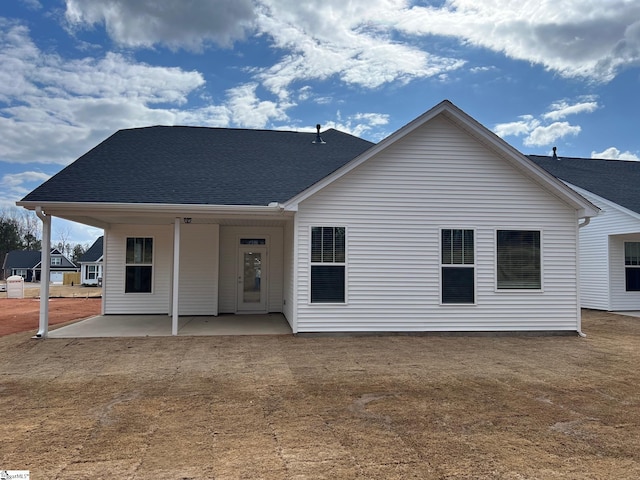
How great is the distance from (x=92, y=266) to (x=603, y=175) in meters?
40.2

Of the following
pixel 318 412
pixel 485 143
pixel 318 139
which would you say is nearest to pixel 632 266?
pixel 485 143

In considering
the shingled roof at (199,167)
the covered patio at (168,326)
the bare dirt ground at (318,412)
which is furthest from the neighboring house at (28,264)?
the bare dirt ground at (318,412)

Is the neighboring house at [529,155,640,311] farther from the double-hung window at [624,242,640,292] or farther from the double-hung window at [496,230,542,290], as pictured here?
the double-hung window at [496,230,542,290]

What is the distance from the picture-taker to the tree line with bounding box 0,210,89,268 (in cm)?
5888

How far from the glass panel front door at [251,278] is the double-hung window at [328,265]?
147 inches

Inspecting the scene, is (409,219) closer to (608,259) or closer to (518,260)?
(518,260)

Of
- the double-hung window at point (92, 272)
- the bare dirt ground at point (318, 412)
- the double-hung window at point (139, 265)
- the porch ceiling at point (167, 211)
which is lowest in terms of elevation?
the bare dirt ground at point (318, 412)

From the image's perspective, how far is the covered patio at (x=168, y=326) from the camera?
9.73 meters

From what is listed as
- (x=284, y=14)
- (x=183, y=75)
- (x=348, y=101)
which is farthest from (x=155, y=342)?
(x=348, y=101)

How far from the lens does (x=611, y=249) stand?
49.0ft

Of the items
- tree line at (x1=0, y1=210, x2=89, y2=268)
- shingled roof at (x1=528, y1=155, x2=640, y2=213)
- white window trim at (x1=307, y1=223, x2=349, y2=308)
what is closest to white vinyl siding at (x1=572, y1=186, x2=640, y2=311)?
shingled roof at (x1=528, y1=155, x2=640, y2=213)

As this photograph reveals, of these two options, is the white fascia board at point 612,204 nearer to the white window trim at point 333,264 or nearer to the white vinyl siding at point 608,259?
the white vinyl siding at point 608,259

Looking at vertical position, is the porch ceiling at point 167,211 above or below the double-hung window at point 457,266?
above

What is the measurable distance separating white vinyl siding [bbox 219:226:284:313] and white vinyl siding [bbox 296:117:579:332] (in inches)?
142
